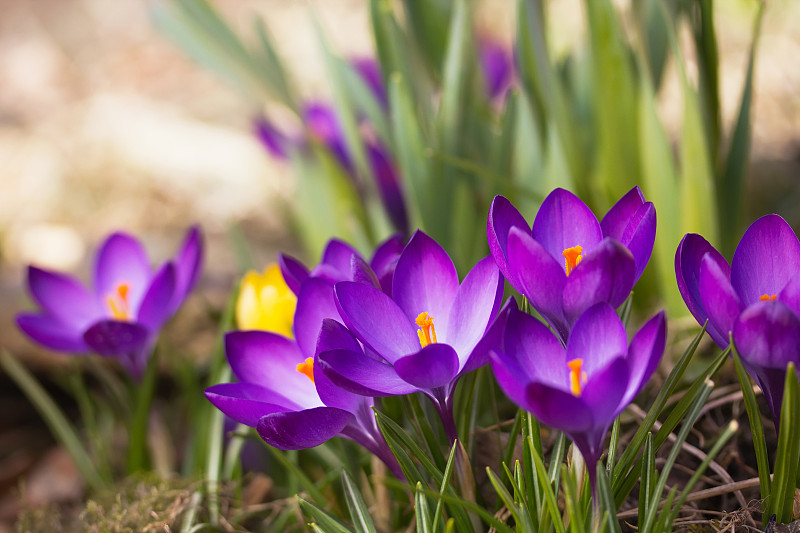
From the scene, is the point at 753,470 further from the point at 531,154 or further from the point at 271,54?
the point at 271,54

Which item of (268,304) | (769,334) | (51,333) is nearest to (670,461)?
(769,334)

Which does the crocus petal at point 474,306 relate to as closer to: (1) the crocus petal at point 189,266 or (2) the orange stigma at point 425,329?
(2) the orange stigma at point 425,329

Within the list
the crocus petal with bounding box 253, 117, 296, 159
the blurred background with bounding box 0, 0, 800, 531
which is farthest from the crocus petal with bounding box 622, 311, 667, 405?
the crocus petal with bounding box 253, 117, 296, 159

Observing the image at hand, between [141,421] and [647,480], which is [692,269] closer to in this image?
[647,480]

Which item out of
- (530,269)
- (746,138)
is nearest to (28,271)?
(530,269)

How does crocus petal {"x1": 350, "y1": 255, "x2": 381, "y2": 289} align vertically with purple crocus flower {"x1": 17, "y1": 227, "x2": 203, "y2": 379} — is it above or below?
above

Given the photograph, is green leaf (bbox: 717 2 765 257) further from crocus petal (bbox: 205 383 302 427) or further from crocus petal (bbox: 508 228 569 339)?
crocus petal (bbox: 205 383 302 427)
